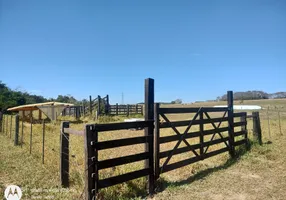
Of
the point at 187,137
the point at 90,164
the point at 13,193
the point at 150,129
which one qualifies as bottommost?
the point at 13,193

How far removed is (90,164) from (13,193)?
1.61 metres

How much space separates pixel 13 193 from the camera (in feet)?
12.7

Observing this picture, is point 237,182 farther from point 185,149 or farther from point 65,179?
point 65,179

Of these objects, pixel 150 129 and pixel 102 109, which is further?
pixel 102 109

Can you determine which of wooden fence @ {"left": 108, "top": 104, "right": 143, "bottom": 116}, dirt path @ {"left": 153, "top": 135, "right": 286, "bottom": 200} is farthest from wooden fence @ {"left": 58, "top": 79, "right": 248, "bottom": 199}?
wooden fence @ {"left": 108, "top": 104, "right": 143, "bottom": 116}

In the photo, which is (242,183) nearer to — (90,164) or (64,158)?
(90,164)

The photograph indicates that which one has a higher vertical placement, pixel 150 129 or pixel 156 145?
pixel 150 129

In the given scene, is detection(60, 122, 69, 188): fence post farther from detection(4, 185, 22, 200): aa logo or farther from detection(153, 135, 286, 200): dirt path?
detection(153, 135, 286, 200): dirt path

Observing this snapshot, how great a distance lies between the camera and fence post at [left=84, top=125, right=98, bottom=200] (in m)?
3.46

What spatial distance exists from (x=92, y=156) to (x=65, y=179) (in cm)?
138

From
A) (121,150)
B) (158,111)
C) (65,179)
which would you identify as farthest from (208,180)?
(121,150)

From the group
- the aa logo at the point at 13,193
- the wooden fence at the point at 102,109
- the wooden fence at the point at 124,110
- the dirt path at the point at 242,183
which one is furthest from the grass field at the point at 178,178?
the wooden fence at the point at 124,110

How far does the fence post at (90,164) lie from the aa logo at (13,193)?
1325 mm

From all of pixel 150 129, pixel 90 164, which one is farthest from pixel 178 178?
pixel 90 164
